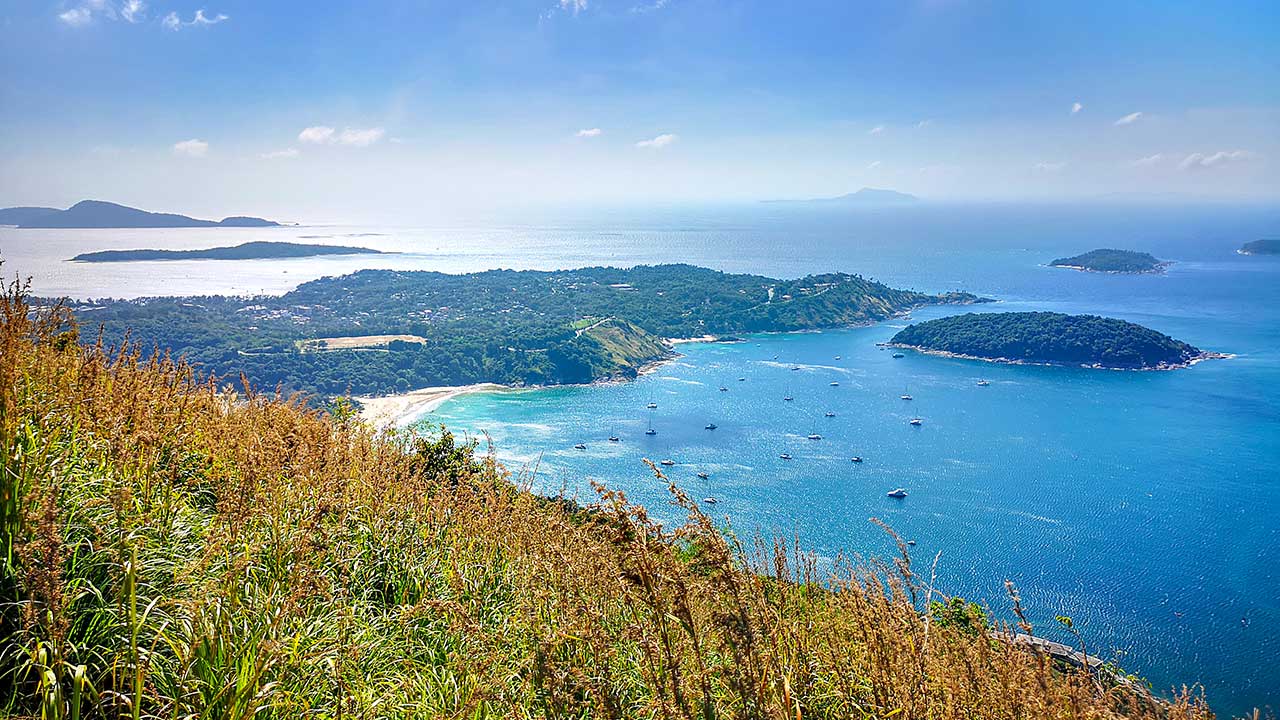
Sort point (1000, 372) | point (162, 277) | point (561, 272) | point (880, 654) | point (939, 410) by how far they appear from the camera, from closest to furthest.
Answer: point (880, 654) < point (939, 410) < point (1000, 372) < point (162, 277) < point (561, 272)

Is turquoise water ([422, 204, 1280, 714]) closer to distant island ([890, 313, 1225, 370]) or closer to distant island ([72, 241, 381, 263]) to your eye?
distant island ([890, 313, 1225, 370])

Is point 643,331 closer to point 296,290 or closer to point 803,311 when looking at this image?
point 803,311

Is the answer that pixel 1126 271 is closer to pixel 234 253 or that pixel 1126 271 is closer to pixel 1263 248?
pixel 1263 248

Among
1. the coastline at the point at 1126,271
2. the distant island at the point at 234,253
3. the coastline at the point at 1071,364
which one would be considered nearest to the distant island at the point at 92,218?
the distant island at the point at 234,253

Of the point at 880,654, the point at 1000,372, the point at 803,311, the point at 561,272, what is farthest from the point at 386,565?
the point at 561,272

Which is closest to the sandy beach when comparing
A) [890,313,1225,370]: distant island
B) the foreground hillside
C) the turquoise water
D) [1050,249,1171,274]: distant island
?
the turquoise water

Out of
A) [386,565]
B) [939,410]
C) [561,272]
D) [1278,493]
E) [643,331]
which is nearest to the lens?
[386,565]

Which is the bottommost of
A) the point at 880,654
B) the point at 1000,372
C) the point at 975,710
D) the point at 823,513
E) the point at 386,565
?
the point at 823,513
